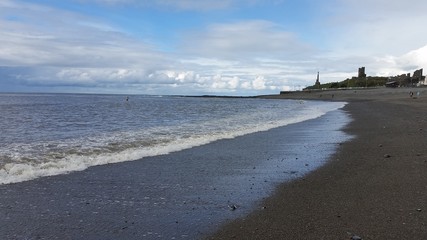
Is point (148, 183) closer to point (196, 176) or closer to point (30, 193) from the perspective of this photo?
point (196, 176)

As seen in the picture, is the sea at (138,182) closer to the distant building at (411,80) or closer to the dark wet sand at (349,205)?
Answer: the dark wet sand at (349,205)

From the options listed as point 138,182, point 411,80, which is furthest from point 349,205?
point 411,80

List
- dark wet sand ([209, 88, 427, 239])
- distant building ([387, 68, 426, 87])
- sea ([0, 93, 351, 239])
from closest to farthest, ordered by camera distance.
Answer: dark wet sand ([209, 88, 427, 239]), sea ([0, 93, 351, 239]), distant building ([387, 68, 426, 87])

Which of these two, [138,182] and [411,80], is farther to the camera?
[411,80]

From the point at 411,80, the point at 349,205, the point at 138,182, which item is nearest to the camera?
the point at 349,205

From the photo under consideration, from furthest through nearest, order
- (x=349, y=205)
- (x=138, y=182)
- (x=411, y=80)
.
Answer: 1. (x=411, y=80)
2. (x=138, y=182)
3. (x=349, y=205)

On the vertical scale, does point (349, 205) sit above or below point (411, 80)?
below

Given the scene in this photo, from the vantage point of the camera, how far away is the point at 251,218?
6.01 m

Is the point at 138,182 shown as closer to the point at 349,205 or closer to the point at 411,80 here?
the point at 349,205

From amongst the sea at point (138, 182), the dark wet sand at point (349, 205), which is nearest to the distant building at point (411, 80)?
the sea at point (138, 182)

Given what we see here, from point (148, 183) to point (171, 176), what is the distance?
85cm

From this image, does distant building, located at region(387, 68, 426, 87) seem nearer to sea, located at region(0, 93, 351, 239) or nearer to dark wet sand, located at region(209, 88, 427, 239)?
sea, located at region(0, 93, 351, 239)

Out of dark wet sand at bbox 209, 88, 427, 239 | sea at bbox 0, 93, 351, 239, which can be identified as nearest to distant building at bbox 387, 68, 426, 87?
sea at bbox 0, 93, 351, 239

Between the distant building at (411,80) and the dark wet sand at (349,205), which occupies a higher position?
the distant building at (411,80)
